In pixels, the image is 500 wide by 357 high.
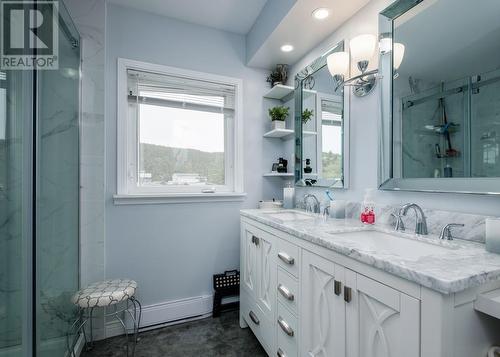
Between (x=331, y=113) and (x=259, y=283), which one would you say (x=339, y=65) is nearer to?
(x=331, y=113)

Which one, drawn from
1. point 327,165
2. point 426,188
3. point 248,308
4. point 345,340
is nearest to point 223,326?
point 248,308

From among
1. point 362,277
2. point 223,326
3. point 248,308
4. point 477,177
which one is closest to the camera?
point 362,277

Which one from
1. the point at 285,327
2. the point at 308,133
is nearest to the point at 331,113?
the point at 308,133

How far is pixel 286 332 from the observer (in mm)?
1286

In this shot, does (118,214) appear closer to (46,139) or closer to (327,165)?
(46,139)

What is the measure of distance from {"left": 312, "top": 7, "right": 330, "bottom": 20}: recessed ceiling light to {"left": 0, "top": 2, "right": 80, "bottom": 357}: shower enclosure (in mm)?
1551

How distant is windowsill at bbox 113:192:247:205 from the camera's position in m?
1.88

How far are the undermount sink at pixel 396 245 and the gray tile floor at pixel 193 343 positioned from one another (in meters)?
1.07

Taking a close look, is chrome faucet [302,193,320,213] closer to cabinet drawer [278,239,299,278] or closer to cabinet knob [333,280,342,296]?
cabinet drawer [278,239,299,278]

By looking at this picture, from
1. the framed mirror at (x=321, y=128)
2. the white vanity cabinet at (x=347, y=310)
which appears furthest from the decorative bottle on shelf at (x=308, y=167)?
the white vanity cabinet at (x=347, y=310)

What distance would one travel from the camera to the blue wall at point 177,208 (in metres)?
1.88

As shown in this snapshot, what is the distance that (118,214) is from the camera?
188cm

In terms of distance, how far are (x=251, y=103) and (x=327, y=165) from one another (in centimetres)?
96

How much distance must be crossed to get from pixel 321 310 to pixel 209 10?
2.19 metres
